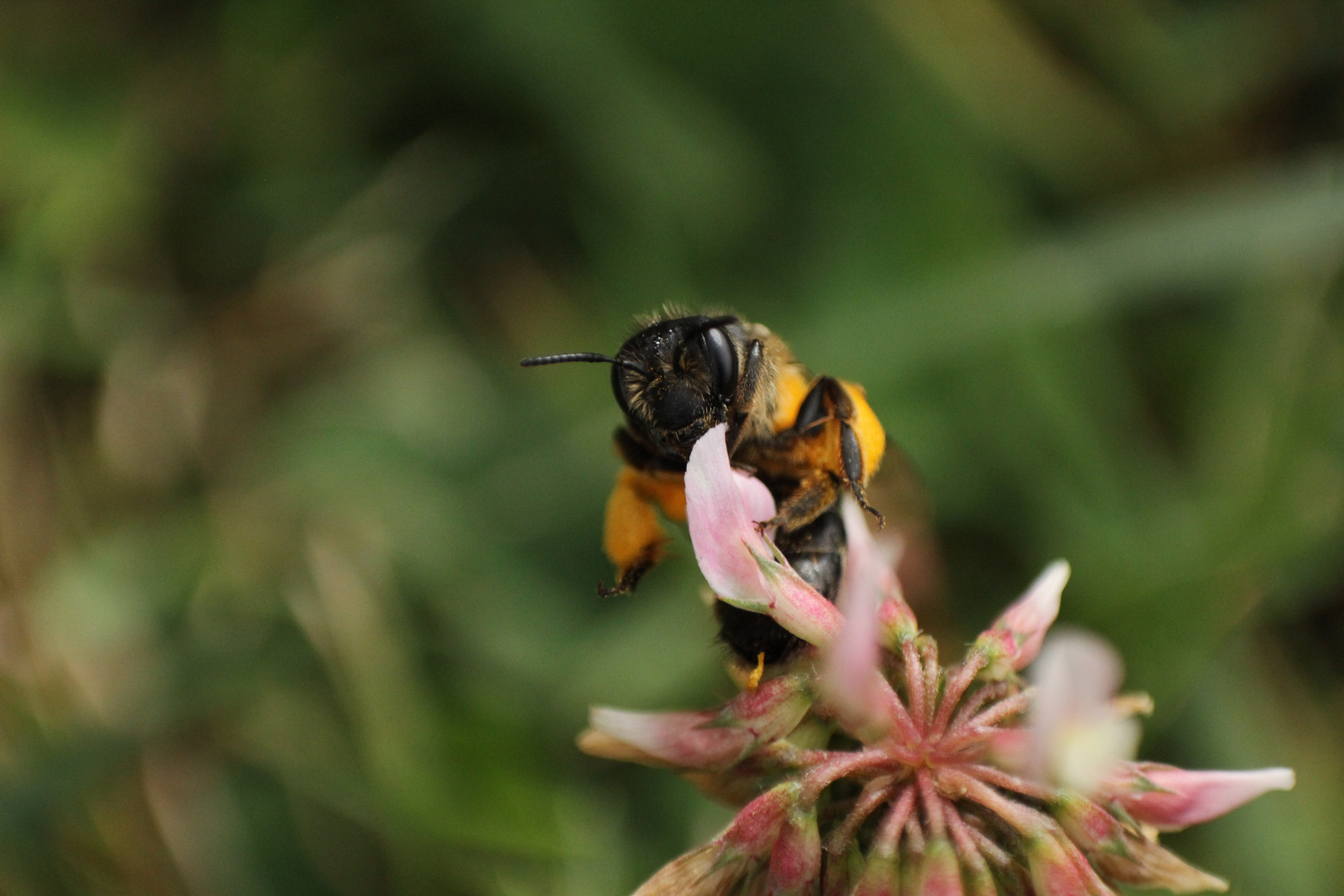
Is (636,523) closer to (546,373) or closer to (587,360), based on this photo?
(587,360)

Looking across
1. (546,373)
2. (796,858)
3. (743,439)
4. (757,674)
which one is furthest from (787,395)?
(546,373)

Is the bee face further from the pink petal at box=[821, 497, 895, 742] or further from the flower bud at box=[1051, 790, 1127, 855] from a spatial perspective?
the flower bud at box=[1051, 790, 1127, 855]

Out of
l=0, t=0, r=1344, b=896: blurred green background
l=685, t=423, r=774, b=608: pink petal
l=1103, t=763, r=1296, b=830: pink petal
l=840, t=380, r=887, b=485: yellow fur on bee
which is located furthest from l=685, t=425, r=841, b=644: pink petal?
l=0, t=0, r=1344, b=896: blurred green background

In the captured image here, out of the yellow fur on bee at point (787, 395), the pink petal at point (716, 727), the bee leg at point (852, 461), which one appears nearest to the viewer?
the pink petal at point (716, 727)

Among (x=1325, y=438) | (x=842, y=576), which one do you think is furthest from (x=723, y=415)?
(x=1325, y=438)

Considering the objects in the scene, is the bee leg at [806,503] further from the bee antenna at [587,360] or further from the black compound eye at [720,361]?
the bee antenna at [587,360]

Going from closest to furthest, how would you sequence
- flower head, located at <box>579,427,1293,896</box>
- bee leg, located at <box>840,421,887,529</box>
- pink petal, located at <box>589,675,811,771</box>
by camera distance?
flower head, located at <box>579,427,1293,896</box> < pink petal, located at <box>589,675,811,771</box> < bee leg, located at <box>840,421,887,529</box>

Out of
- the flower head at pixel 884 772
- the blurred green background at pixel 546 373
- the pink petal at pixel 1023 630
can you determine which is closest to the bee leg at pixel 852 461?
the flower head at pixel 884 772

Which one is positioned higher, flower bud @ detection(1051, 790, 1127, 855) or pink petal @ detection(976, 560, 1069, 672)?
pink petal @ detection(976, 560, 1069, 672)
